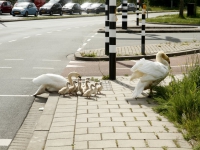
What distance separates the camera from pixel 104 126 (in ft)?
18.4

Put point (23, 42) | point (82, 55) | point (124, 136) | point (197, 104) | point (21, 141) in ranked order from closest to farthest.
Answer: point (124, 136)
point (21, 141)
point (197, 104)
point (82, 55)
point (23, 42)

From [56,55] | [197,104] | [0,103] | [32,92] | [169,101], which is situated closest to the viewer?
[197,104]

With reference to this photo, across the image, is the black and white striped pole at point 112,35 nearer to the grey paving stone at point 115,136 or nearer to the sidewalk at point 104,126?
the sidewalk at point 104,126

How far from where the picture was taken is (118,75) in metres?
10.3

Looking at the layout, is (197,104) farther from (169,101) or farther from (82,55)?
(82,55)

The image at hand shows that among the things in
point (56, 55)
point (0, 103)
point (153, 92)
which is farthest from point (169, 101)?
point (56, 55)

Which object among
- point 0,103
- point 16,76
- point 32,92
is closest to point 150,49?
point 16,76

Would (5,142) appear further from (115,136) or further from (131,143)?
(131,143)

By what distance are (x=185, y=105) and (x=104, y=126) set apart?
1.16 m

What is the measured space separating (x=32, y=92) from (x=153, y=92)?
237 cm

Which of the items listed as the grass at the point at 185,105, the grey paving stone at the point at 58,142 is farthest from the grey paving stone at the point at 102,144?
the grass at the point at 185,105

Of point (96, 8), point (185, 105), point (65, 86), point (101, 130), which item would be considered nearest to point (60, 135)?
point (101, 130)

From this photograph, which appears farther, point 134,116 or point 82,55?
point 82,55

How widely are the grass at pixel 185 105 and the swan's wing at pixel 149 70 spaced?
0.96ft
